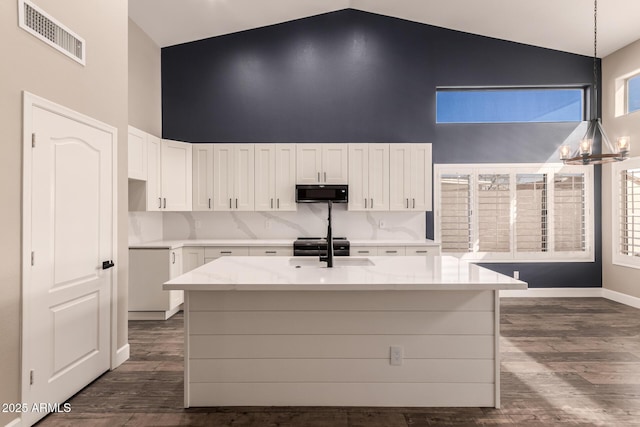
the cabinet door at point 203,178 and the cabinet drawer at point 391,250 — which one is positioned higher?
the cabinet door at point 203,178

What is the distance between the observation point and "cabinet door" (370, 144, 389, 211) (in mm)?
5379

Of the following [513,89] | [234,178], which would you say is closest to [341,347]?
[234,178]

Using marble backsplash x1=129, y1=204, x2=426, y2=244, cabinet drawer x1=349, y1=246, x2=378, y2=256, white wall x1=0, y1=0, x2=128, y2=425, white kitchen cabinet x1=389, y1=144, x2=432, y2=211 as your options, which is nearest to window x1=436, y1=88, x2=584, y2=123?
white kitchen cabinet x1=389, y1=144, x2=432, y2=211

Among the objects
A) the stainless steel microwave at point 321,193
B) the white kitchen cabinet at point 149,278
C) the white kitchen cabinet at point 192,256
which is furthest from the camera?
the stainless steel microwave at point 321,193

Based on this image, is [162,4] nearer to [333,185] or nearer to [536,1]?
[333,185]

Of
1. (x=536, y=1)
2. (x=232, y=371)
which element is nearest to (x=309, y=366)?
(x=232, y=371)

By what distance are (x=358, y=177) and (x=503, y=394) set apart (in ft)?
10.8

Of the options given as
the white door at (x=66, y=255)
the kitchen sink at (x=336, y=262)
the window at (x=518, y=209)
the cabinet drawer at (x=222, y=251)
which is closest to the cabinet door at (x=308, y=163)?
the cabinet drawer at (x=222, y=251)

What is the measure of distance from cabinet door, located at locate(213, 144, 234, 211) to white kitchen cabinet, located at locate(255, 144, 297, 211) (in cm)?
36

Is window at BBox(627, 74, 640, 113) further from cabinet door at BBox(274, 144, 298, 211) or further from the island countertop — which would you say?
cabinet door at BBox(274, 144, 298, 211)

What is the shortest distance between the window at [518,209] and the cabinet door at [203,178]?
3.21 meters

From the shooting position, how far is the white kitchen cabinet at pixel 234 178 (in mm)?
5387

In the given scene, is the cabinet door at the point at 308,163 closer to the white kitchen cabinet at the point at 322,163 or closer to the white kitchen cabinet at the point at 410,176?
the white kitchen cabinet at the point at 322,163

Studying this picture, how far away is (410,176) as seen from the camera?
17.6 feet
